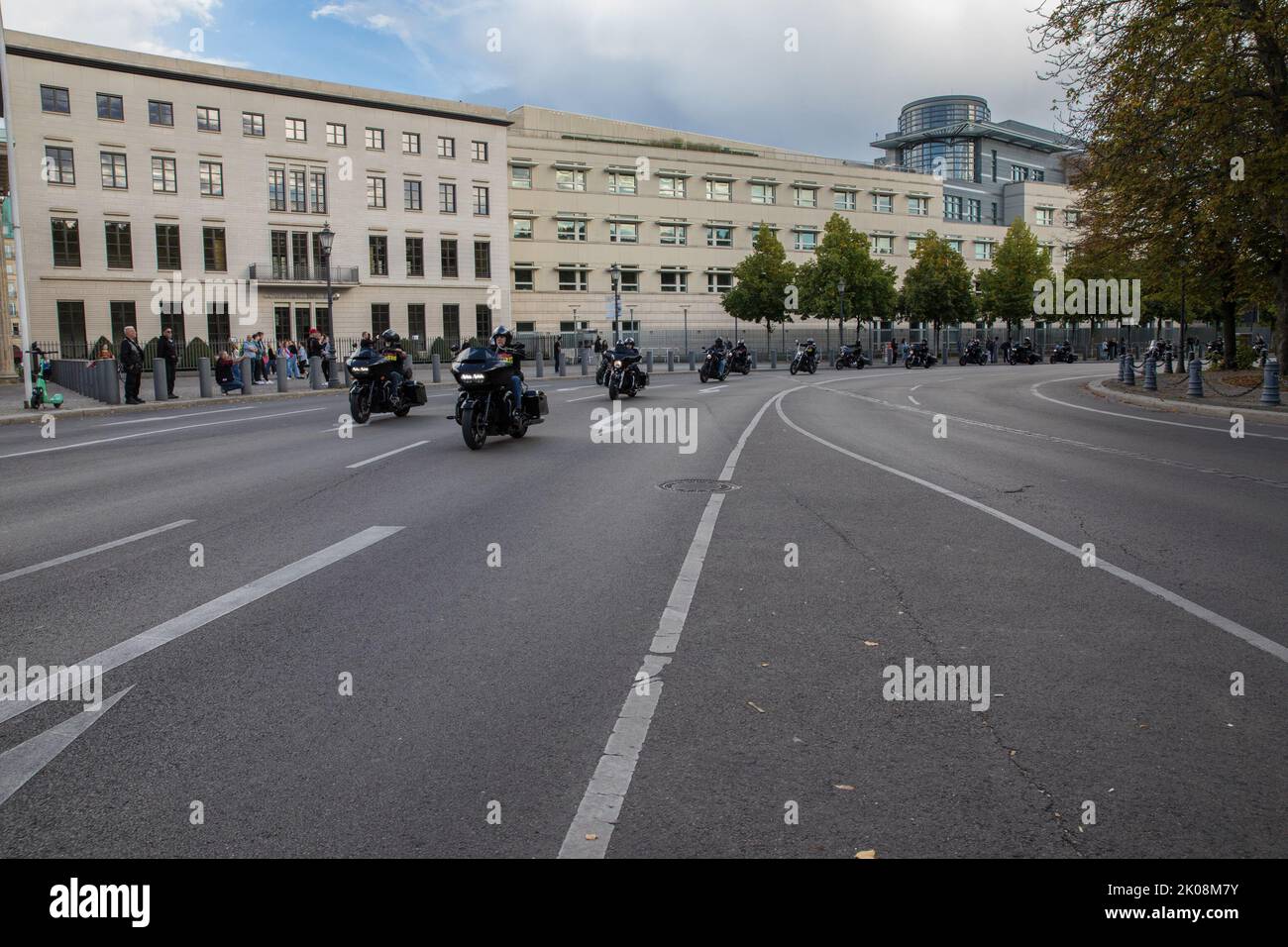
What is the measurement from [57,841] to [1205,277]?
3749cm

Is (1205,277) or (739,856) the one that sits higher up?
(1205,277)

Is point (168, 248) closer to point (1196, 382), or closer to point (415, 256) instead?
point (415, 256)

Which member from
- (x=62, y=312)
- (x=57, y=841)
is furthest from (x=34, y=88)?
(x=57, y=841)

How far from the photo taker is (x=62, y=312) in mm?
50750

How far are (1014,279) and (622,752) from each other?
278 ft

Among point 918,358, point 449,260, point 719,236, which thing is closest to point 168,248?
point 449,260

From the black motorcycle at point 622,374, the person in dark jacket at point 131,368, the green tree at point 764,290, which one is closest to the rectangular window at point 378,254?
the green tree at point 764,290

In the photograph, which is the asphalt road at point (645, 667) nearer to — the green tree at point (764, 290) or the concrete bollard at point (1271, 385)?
the concrete bollard at point (1271, 385)

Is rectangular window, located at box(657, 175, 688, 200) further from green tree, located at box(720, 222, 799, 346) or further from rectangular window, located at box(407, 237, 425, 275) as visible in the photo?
rectangular window, located at box(407, 237, 425, 275)

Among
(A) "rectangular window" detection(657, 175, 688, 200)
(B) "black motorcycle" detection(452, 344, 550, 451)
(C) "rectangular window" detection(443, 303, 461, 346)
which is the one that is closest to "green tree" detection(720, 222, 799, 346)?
(A) "rectangular window" detection(657, 175, 688, 200)

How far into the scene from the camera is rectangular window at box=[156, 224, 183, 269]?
5272 cm

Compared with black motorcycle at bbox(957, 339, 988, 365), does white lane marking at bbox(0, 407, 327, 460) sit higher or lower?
lower

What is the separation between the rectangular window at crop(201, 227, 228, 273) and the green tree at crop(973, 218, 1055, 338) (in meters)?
58.0
